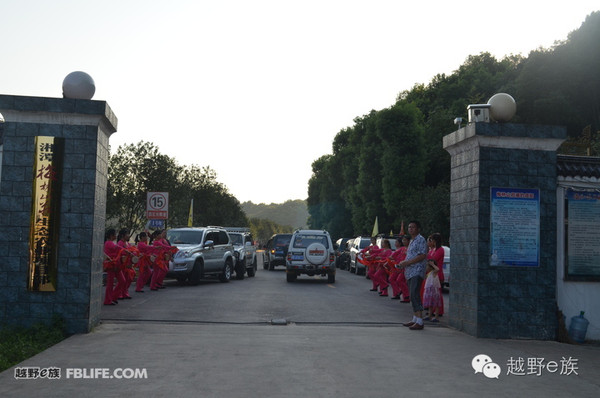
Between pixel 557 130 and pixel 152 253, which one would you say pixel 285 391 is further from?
pixel 152 253

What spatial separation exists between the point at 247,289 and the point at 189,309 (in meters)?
5.84

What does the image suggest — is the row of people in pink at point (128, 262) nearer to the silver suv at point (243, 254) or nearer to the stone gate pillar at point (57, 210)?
the stone gate pillar at point (57, 210)

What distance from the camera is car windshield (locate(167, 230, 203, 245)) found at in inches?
843

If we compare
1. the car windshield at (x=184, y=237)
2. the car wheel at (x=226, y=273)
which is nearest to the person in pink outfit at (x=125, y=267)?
the car windshield at (x=184, y=237)

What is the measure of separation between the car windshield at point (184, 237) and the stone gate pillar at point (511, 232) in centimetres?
1250

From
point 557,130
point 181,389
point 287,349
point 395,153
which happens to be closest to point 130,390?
point 181,389

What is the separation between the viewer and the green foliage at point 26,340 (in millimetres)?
7970

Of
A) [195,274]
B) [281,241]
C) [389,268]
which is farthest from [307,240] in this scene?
[281,241]

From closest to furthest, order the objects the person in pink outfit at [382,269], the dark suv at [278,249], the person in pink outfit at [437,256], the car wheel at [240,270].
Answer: the person in pink outfit at [437,256]
the person in pink outfit at [382,269]
the car wheel at [240,270]
the dark suv at [278,249]

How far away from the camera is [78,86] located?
1016cm

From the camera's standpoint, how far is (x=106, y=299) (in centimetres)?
1459

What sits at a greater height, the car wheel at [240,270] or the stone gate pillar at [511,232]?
the stone gate pillar at [511,232]

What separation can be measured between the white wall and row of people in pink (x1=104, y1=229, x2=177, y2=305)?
986 cm

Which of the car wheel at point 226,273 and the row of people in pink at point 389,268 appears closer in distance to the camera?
the row of people in pink at point 389,268
